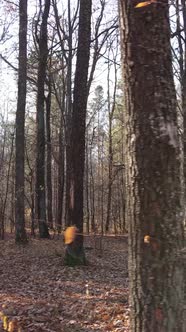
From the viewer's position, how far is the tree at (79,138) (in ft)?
32.1

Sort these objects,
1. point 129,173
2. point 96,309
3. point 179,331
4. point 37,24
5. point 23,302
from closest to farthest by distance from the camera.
Answer: point 179,331 < point 129,173 < point 96,309 < point 23,302 < point 37,24

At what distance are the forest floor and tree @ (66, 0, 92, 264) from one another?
59 cm

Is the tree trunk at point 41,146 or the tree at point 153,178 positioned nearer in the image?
the tree at point 153,178

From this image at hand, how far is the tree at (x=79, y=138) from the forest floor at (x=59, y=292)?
593 millimetres

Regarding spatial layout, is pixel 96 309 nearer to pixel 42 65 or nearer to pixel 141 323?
pixel 141 323

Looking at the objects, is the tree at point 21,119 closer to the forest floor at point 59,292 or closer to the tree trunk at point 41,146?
the tree trunk at point 41,146

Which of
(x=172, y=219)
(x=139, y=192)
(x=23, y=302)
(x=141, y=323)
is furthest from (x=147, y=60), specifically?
(x=23, y=302)

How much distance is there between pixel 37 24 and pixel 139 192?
16599 millimetres

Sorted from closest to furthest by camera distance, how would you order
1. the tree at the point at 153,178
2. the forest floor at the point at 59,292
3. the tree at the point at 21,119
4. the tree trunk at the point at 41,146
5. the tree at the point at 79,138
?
the tree at the point at 153,178 → the forest floor at the point at 59,292 → the tree at the point at 79,138 → the tree at the point at 21,119 → the tree trunk at the point at 41,146

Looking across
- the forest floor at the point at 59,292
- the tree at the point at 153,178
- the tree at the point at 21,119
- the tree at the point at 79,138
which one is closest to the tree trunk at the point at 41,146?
the tree at the point at 21,119

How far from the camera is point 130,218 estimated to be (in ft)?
9.58

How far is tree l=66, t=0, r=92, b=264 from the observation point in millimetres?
9797

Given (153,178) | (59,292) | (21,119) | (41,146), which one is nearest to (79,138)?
(59,292)

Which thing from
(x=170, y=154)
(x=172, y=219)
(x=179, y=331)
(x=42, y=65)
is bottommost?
(x=179, y=331)
